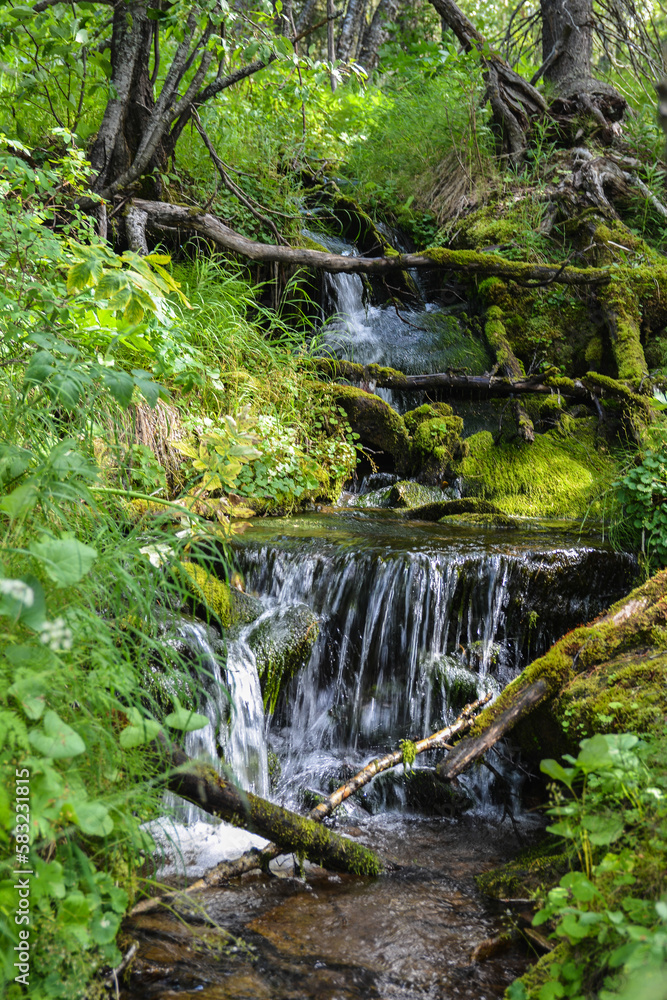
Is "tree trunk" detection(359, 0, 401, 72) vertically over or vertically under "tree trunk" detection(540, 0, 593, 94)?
over

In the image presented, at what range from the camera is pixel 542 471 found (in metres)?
6.00

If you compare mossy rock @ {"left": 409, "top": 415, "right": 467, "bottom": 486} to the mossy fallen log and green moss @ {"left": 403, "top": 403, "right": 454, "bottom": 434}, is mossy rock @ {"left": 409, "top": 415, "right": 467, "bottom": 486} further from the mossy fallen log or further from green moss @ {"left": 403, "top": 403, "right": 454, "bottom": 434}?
the mossy fallen log

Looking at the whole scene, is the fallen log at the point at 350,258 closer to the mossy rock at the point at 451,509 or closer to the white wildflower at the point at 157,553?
the mossy rock at the point at 451,509

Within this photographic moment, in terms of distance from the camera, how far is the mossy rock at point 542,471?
18.9ft

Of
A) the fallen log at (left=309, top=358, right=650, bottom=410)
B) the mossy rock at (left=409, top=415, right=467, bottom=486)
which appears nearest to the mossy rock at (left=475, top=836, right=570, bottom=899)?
the mossy rock at (left=409, top=415, right=467, bottom=486)

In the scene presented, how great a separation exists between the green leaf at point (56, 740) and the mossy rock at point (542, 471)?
4.76 metres

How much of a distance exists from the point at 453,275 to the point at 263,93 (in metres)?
3.03

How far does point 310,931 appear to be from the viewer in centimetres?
210

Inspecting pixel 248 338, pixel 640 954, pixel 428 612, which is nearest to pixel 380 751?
pixel 428 612

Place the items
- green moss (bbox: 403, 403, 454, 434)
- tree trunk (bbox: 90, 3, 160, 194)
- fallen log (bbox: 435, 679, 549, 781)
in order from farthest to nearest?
green moss (bbox: 403, 403, 454, 434), tree trunk (bbox: 90, 3, 160, 194), fallen log (bbox: 435, 679, 549, 781)

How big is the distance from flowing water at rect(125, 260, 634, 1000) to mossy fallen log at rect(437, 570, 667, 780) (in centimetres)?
50

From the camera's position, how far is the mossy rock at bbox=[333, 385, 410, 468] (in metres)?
6.05

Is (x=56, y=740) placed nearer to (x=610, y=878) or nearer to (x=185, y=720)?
(x=185, y=720)

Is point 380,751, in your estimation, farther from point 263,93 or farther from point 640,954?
point 263,93
